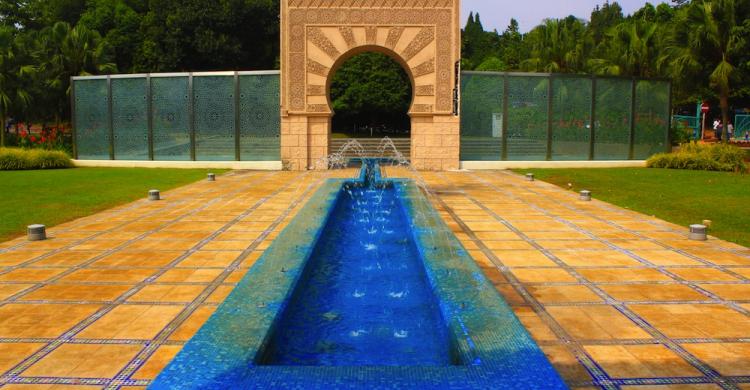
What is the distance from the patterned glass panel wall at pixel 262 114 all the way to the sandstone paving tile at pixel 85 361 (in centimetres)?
1270

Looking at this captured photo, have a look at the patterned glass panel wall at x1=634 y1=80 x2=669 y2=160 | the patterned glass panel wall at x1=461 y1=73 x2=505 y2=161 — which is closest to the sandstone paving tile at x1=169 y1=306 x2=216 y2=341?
the patterned glass panel wall at x1=461 y1=73 x2=505 y2=161

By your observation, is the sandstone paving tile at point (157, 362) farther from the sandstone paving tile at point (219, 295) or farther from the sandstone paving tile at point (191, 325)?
the sandstone paving tile at point (219, 295)

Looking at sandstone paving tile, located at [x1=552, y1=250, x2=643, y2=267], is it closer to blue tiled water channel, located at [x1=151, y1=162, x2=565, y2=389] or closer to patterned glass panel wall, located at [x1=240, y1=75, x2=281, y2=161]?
blue tiled water channel, located at [x1=151, y1=162, x2=565, y2=389]

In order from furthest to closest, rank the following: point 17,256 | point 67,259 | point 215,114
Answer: point 215,114 < point 17,256 < point 67,259

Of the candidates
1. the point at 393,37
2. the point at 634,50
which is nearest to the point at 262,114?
the point at 393,37

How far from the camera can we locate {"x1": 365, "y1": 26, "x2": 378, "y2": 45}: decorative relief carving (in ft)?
50.5

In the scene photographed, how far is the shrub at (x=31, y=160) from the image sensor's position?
1645cm

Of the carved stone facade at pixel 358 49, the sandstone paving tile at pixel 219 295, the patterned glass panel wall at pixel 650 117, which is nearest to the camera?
the sandstone paving tile at pixel 219 295

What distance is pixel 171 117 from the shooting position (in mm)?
16531

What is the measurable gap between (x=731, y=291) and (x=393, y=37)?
39.0 ft

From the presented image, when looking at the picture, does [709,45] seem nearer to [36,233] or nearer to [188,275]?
[188,275]

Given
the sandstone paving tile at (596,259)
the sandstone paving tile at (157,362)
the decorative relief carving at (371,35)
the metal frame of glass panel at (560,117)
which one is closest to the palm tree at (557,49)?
the metal frame of glass panel at (560,117)

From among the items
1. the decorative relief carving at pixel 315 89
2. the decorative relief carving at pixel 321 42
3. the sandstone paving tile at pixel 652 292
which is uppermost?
the decorative relief carving at pixel 321 42

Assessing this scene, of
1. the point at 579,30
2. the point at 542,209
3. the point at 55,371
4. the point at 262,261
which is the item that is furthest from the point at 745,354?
the point at 579,30
